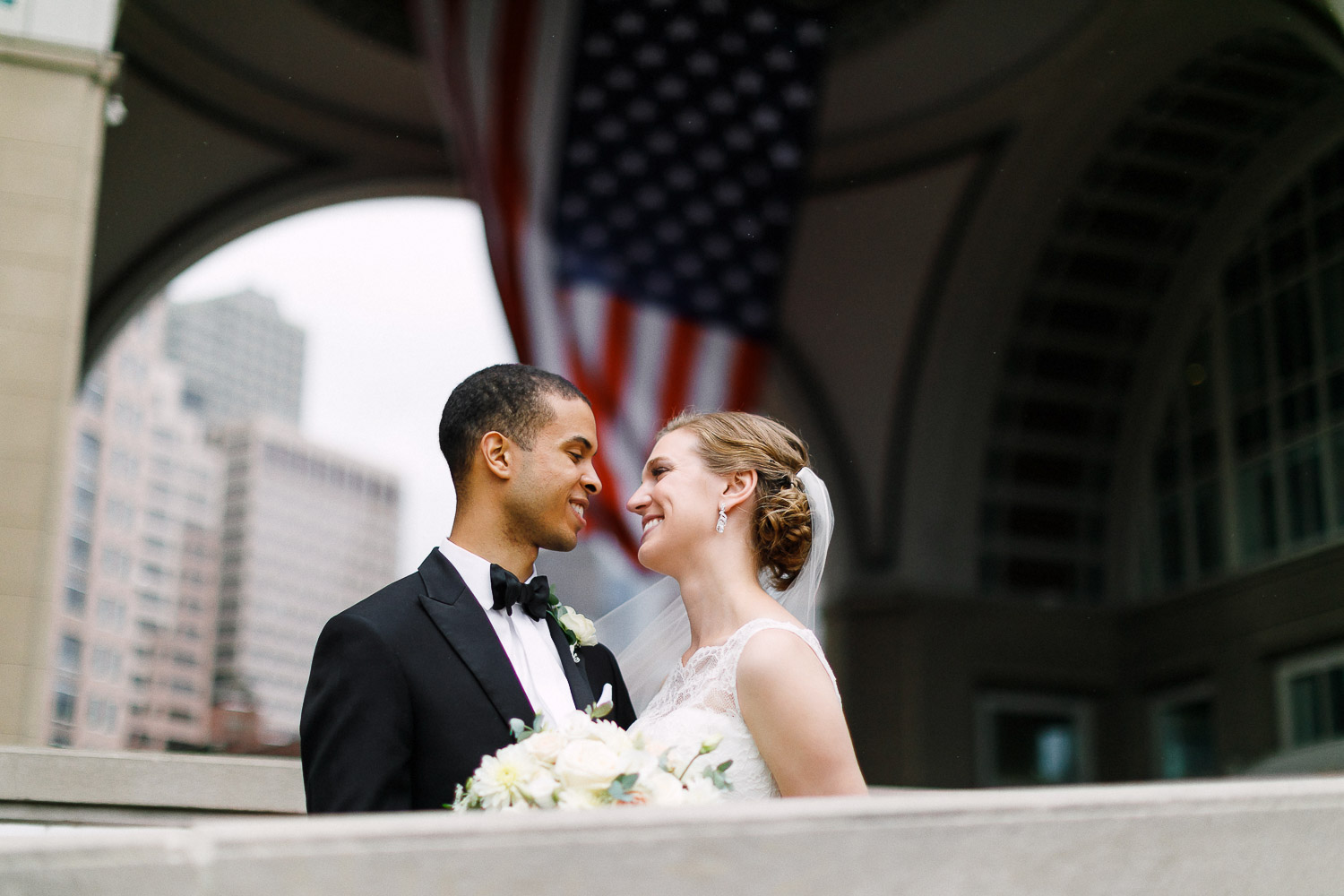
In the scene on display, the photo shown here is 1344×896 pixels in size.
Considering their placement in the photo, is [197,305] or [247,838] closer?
[247,838]

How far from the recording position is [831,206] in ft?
42.7

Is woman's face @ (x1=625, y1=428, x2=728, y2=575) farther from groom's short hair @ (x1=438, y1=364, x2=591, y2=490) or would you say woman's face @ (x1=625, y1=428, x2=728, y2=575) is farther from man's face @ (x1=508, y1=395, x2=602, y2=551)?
groom's short hair @ (x1=438, y1=364, x2=591, y2=490)

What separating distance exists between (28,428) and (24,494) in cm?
30

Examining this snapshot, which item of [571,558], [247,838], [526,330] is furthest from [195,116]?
[247,838]

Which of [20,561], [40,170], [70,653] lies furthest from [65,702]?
[40,170]

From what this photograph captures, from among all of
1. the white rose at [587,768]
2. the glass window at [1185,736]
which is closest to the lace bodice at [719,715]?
the white rose at [587,768]

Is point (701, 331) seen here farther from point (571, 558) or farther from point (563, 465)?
point (563, 465)

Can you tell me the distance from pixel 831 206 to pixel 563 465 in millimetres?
10352

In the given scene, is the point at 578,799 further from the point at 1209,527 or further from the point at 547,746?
the point at 1209,527

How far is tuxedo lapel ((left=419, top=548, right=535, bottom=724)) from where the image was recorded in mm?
2828

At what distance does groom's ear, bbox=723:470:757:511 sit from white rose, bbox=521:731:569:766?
1.17m

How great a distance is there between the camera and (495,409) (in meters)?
3.20

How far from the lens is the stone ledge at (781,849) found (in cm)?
152

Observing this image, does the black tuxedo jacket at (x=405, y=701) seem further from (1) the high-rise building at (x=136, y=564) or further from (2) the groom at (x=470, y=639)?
(1) the high-rise building at (x=136, y=564)
